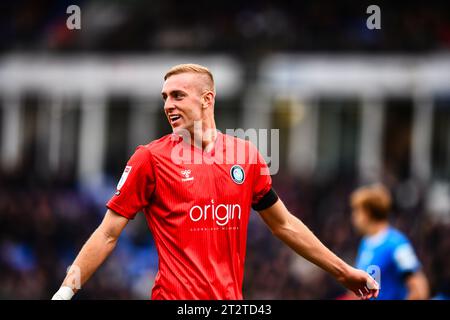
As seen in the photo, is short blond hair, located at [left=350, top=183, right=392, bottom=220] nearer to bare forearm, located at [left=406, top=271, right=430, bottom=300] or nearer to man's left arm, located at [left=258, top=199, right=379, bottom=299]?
bare forearm, located at [left=406, top=271, right=430, bottom=300]

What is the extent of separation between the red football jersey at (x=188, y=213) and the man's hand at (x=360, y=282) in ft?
2.21

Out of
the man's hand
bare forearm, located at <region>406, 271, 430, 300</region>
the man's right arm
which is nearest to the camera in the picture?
the man's right arm

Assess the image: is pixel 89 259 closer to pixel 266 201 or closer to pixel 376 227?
pixel 266 201

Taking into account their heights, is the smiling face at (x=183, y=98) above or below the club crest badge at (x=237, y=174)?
above

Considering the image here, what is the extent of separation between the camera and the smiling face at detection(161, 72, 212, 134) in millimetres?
5410

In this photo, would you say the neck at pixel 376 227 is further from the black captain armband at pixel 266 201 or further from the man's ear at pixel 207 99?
the man's ear at pixel 207 99

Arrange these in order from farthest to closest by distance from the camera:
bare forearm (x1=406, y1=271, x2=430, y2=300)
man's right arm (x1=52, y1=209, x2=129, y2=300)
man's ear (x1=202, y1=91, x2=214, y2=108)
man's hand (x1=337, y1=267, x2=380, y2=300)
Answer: bare forearm (x1=406, y1=271, x2=430, y2=300)
man's hand (x1=337, y1=267, x2=380, y2=300)
man's ear (x1=202, y1=91, x2=214, y2=108)
man's right arm (x1=52, y1=209, x2=129, y2=300)

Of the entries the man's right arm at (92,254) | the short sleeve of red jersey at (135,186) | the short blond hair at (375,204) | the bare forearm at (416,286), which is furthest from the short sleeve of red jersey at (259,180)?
the short blond hair at (375,204)

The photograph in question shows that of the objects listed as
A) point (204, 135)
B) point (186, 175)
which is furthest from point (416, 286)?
point (186, 175)

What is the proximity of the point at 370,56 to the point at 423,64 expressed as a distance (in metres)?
1.21

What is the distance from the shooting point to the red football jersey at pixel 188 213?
528cm

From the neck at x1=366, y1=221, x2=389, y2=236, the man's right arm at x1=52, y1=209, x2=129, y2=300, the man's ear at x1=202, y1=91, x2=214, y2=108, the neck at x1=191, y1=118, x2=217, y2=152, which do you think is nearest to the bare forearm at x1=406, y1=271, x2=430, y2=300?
the neck at x1=366, y1=221, x2=389, y2=236

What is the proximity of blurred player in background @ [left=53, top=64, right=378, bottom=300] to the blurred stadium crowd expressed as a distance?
503cm
